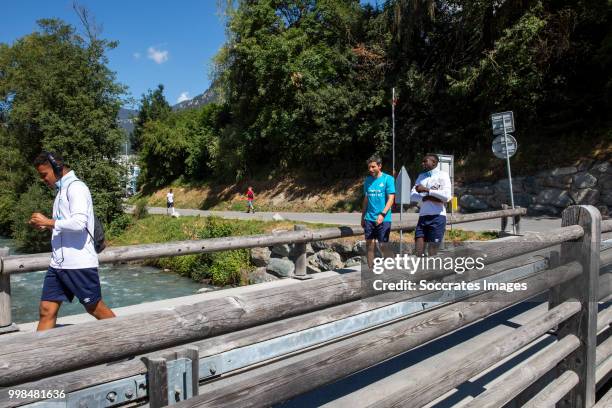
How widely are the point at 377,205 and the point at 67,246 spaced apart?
3946 mm

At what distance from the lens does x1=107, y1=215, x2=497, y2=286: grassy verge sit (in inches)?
624

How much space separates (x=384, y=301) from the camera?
2.33 meters

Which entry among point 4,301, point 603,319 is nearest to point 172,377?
point 603,319

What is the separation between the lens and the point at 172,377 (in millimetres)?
1481

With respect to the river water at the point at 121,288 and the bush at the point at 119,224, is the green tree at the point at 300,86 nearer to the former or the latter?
the bush at the point at 119,224

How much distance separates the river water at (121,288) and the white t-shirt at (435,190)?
944 cm

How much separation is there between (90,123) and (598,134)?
2486cm

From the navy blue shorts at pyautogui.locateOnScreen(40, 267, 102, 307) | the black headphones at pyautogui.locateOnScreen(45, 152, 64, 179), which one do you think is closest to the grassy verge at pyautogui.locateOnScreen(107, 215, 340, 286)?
the navy blue shorts at pyautogui.locateOnScreen(40, 267, 102, 307)

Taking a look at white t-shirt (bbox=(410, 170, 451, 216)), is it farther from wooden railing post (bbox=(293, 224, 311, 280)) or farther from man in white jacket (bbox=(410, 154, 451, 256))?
wooden railing post (bbox=(293, 224, 311, 280))

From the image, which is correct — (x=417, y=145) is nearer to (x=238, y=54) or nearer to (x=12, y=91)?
(x=238, y=54)

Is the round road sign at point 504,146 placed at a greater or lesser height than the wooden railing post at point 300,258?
greater

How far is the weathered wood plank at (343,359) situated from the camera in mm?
1480

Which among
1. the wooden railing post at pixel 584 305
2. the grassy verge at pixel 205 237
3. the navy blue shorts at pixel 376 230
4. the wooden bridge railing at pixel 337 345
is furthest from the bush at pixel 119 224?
the wooden railing post at pixel 584 305

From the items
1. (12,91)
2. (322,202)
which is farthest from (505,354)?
(12,91)
